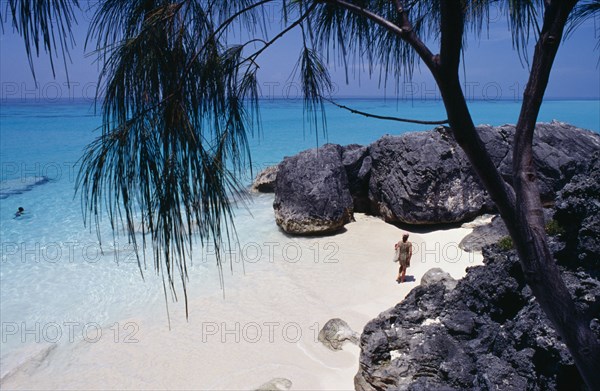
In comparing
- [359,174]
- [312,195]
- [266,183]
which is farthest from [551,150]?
[266,183]

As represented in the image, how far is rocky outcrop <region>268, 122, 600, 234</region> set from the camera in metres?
9.09

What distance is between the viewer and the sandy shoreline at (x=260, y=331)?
5.07 metres

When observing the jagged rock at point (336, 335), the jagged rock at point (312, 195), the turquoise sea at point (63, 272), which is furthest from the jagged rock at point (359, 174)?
the jagged rock at point (336, 335)

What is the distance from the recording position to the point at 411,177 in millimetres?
9188

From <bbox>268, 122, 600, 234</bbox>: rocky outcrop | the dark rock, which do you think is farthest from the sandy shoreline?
<bbox>268, 122, 600, 234</bbox>: rocky outcrop

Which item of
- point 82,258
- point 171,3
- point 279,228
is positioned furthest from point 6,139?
point 171,3

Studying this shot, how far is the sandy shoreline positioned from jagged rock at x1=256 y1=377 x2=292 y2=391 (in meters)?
0.09

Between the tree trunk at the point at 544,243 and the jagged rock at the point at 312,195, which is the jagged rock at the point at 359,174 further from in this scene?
the tree trunk at the point at 544,243

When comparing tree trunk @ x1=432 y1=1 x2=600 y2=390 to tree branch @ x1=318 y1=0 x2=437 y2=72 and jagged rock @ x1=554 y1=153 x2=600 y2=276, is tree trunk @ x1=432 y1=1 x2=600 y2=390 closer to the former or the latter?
tree branch @ x1=318 y1=0 x2=437 y2=72

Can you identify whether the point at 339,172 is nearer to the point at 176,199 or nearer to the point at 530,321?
the point at 530,321

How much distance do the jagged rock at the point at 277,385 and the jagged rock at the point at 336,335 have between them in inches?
32.2

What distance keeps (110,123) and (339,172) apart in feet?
29.4

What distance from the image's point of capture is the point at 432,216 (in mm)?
9078

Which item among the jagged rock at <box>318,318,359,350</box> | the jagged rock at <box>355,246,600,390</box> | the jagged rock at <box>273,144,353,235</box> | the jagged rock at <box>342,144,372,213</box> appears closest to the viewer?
the jagged rock at <box>355,246,600,390</box>
